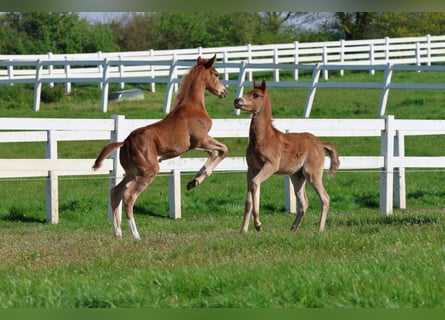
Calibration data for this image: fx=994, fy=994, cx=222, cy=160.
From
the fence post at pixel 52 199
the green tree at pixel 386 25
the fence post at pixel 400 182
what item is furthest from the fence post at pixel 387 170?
the green tree at pixel 386 25

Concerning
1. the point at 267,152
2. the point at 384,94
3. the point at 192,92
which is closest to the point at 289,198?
the point at 192,92

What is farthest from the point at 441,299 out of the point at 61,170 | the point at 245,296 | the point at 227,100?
the point at 227,100

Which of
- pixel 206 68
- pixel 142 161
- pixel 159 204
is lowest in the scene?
pixel 159 204

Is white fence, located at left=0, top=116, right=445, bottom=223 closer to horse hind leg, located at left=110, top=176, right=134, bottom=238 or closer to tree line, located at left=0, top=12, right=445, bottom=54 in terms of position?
horse hind leg, located at left=110, top=176, right=134, bottom=238

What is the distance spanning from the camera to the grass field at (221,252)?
20.0ft

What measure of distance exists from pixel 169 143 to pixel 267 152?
110 centimetres

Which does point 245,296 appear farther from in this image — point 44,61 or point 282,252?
point 44,61

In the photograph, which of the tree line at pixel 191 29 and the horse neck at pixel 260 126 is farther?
the tree line at pixel 191 29

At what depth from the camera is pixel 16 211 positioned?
1499cm

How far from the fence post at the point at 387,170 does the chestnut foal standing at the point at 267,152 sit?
179 inches

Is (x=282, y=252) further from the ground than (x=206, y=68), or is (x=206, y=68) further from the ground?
(x=206, y=68)

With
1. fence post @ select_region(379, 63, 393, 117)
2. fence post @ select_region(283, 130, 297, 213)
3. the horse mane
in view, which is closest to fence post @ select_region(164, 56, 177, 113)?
fence post @ select_region(379, 63, 393, 117)

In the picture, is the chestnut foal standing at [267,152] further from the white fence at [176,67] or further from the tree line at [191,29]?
the tree line at [191,29]

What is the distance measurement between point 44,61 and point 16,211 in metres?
14.7
